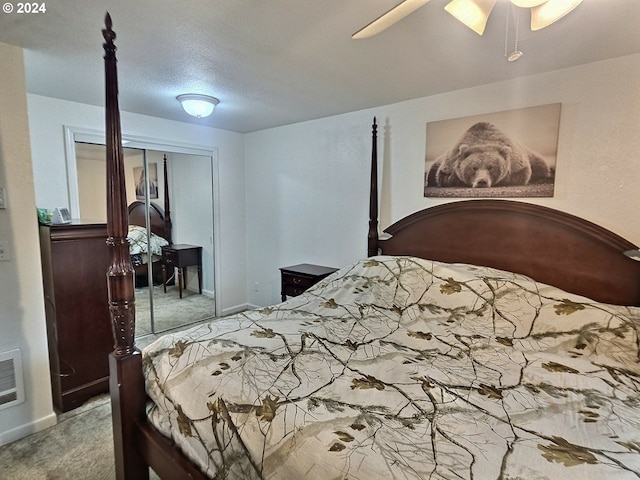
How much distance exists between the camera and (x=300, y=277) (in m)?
3.26

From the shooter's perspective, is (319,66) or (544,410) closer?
(544,410)

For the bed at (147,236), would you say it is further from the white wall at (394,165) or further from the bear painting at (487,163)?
the bear painting at (487,163)

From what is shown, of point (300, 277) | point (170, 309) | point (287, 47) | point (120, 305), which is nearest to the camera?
point (120, 305)

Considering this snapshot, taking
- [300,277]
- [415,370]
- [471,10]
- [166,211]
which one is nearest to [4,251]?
[166,211]

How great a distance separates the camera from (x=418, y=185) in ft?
9.25

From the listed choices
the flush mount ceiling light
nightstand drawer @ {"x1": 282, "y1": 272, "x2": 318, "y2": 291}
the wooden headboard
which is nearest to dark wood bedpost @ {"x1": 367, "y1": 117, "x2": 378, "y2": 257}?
the wooden headboard

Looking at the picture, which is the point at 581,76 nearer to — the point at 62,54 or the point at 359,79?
the point at 359,79

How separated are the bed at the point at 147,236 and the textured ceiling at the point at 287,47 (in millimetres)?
1176

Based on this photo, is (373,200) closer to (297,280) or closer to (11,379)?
(297,280)

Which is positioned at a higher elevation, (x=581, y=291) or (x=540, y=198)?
(x=540, y=198)

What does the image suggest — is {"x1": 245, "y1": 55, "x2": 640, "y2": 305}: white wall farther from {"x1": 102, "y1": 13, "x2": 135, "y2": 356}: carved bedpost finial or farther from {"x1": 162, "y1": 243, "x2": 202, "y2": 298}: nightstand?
{"x1": 102, "y1": 13, "x2": 135, "y2": 356}: carved bedpost finial

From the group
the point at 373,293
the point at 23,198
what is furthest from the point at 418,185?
the point at 23,198

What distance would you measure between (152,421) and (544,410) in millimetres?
1591

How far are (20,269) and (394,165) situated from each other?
9.13 ft
